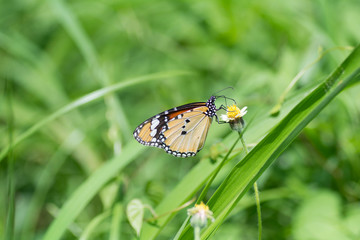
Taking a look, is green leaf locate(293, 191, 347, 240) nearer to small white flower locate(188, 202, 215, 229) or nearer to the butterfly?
the butterfly

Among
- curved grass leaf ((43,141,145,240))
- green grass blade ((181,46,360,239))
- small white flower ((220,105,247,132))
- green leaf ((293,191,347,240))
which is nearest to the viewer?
green grass blade ((181,46,360,239))

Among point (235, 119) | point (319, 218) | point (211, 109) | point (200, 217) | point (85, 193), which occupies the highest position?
point (211, 109)

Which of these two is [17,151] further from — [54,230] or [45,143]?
[54,230]

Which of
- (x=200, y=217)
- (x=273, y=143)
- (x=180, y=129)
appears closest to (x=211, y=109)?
(x=180, y=129)

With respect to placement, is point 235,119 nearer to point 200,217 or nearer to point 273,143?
point 273,143

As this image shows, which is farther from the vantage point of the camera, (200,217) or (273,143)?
(273,143)

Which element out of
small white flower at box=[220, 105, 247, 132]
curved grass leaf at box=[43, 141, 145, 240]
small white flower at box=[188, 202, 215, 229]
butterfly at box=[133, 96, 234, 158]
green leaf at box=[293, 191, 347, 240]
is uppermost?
butterfly at box=[133, 96, 234, 158]

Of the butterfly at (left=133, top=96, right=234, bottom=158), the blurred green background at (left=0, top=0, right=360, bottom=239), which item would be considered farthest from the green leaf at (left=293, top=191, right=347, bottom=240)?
the butterfly at (left=133, top=96, right=234, bottom=158)
